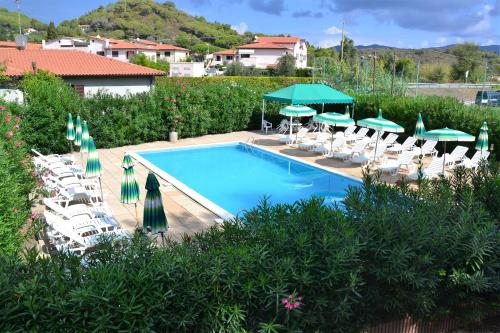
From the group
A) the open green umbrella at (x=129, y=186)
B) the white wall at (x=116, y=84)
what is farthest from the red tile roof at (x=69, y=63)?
the open green umbrella at (x=129, y=186)

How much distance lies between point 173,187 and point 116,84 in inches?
781

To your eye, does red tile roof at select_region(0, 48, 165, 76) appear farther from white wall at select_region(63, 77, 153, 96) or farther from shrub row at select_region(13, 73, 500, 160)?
shrub row at select_region(13, 73, 500, 160)

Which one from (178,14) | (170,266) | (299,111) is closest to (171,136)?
(299,111)

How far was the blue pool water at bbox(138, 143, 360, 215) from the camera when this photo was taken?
11.9 metres

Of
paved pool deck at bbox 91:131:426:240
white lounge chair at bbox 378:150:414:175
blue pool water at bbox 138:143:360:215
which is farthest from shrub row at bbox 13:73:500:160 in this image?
white lounge chair at bbox 378:150:414:175

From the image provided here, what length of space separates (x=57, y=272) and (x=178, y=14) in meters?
160

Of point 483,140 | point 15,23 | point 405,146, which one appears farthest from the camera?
point 15,23

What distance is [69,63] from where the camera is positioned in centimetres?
2955

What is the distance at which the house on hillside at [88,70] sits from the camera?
2744cm

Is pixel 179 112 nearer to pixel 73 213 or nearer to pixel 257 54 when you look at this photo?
pixel 73 213

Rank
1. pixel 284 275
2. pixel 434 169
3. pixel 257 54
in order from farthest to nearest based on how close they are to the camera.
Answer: pixel 257 54, pixel 434 169, pixel 284 275

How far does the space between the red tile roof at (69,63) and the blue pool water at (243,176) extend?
13.9 m

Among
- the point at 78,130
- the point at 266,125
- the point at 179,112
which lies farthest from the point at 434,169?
the point at 179,112

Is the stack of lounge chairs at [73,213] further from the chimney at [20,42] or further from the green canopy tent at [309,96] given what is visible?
the chimney at [20,42]
